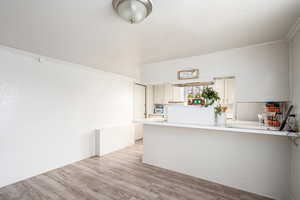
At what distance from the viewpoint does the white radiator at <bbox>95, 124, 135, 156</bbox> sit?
3.49 m

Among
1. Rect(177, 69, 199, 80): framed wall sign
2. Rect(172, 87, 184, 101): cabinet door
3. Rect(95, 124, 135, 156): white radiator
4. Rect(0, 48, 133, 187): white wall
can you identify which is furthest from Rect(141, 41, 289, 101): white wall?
Rect(95, 124, 135, 156): white radiator

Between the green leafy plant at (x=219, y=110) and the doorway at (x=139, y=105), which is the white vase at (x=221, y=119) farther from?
the doorway at (x=139, y=105)

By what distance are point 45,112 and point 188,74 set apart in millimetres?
2834

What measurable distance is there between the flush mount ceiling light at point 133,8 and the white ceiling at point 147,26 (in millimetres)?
76

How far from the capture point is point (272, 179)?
1905mm

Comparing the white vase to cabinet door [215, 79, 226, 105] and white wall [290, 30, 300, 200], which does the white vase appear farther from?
white wall [290, 30, 300, 200]

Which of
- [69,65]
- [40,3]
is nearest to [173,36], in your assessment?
[40,3]

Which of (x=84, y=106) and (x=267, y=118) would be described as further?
(x=84, y=106)

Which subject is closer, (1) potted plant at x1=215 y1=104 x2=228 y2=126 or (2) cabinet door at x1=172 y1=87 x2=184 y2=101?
(1) potted plant at x1=215 y1=104 x2=228 y2=126

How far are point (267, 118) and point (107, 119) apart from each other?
349cm

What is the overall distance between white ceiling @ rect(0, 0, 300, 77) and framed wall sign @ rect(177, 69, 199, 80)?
307 millimetres

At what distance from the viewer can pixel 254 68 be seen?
80.7 inches

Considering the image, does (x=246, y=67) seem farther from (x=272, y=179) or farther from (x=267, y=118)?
(x=272, y=179)

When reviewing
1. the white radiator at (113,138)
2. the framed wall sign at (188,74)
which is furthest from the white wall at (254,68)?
the white radiator at (113,138)
